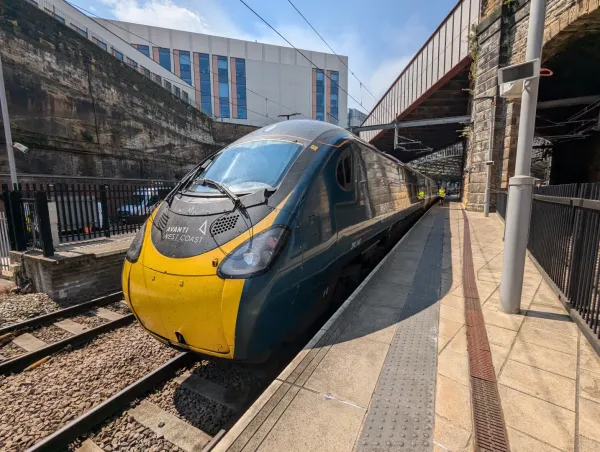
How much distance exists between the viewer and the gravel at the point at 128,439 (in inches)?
96.1

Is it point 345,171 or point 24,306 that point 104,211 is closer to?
point 24,306

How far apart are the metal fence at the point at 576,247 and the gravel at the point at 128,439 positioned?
3797 mm

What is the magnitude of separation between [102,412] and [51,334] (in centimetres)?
251

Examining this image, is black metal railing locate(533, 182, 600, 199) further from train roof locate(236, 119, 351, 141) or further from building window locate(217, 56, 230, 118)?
building window locate(217, 56, 230, 118)

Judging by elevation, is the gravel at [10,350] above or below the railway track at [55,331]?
below

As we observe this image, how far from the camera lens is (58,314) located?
15.8 feet

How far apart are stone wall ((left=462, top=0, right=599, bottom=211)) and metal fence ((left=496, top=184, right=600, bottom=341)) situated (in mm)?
7995

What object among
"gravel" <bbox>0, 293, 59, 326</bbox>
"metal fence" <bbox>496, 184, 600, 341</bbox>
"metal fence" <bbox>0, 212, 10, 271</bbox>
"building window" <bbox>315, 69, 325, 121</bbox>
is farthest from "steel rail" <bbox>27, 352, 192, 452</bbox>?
"building window" <bbox>315, 69, 325, 121</bbox>

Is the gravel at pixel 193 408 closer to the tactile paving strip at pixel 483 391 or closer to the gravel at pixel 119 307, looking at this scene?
the tactile paving strip at pixel 483 391

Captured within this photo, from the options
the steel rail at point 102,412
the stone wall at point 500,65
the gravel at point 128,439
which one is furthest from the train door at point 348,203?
the stone wall at point 500,65

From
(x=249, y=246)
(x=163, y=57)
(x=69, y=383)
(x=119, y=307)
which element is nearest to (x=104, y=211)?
(x=119, y=307)

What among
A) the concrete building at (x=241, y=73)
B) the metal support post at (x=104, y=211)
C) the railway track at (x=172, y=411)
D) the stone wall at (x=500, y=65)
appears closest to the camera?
the railway track at (x=172, y=411)

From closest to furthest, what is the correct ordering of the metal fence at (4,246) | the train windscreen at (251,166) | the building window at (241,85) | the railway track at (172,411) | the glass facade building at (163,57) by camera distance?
the railway track at (172,411)
the train windscreen at (251,166)
the metal fence at (4,246)
the glass facade building at (163,57)
the building window at (241,85)

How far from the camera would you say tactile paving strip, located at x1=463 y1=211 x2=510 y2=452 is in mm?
1770
